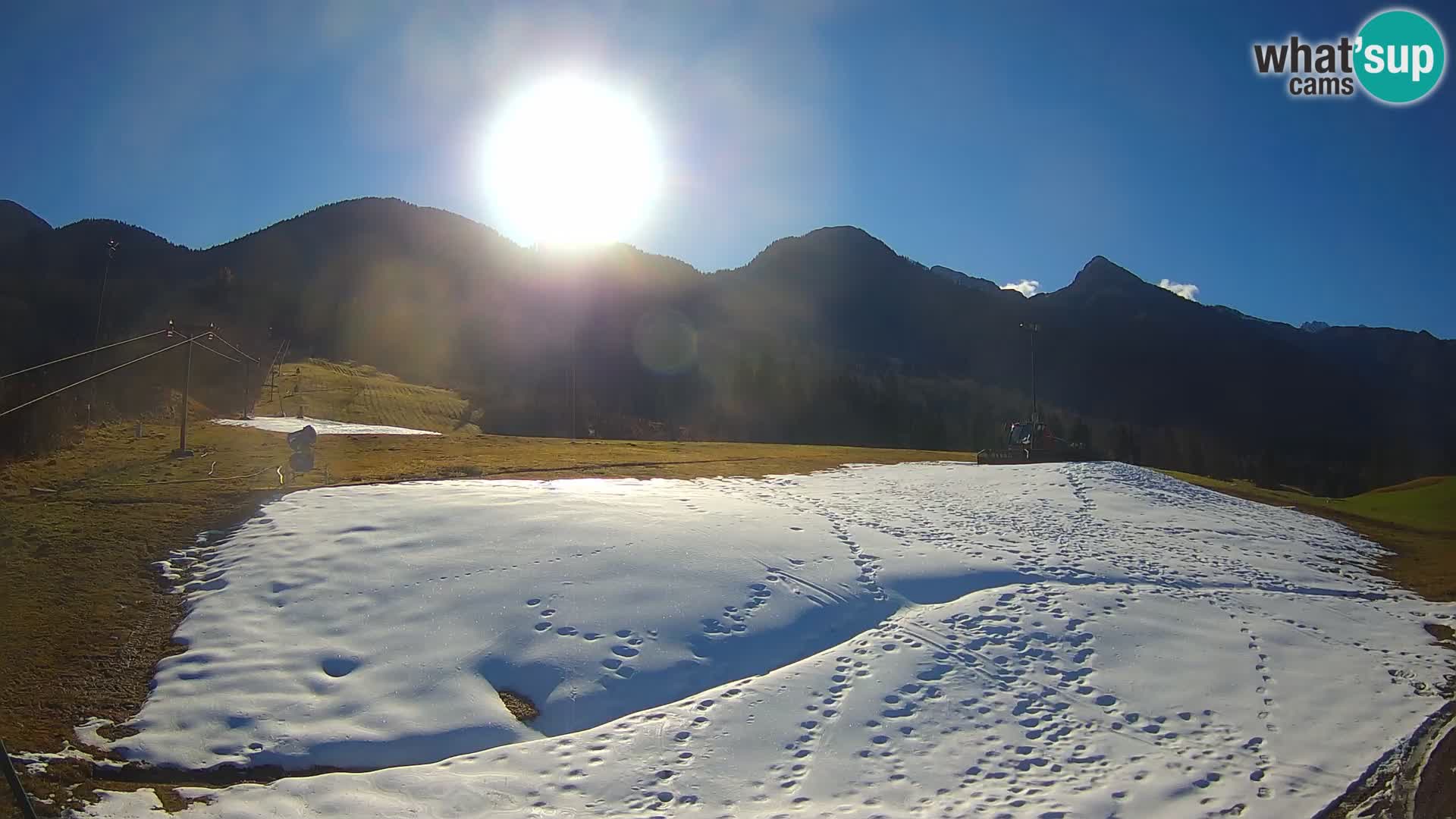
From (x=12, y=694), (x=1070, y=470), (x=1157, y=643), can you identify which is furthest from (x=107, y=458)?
(x=1070, y=470)

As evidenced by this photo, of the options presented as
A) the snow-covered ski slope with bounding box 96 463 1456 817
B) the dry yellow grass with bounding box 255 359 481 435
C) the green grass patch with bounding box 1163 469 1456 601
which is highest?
the dry yellow grass with bounding box 255 359 481 435

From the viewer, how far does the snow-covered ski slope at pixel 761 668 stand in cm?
766

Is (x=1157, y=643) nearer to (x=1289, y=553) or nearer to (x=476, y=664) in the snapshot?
(x=1289, y=553)

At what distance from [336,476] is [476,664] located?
14.4m

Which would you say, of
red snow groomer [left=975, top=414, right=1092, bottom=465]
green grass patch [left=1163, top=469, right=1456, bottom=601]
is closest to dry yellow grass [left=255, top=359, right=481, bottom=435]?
red snow groomer [left=975, top=414, right=1092, bottom=465]

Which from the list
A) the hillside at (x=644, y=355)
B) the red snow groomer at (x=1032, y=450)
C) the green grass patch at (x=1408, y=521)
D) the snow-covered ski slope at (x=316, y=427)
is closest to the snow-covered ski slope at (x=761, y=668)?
the green grass patch at (x=1408, y=521)

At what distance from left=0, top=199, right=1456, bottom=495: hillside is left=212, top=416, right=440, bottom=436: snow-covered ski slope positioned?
21.9ft

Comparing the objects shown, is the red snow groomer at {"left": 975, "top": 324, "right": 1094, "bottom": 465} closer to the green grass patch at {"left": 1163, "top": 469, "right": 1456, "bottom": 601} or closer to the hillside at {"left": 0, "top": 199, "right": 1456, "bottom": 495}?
the green grass patch at {"left": 1163, "top": 469, "right": 1456, "bottom": 601}

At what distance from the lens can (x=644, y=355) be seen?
428ft

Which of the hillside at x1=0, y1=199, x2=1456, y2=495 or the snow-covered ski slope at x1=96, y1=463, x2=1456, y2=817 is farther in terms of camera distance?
the hillside at x1=0, y1=199, x2=1456, y2=495

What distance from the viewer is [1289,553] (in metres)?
17.1

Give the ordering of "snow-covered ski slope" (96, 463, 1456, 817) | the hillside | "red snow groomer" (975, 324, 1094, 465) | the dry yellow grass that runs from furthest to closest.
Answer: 1. the hillside
2. the dry yellow grass
3. "red snow groomer" (975, 324, 1094, 465)
4. "snow-covered ski slope" (96, 463, 1456, 817)

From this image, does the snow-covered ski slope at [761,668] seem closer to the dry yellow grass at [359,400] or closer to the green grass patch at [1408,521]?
the green grass patch at [1408,521]

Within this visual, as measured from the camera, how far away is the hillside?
95688mm
